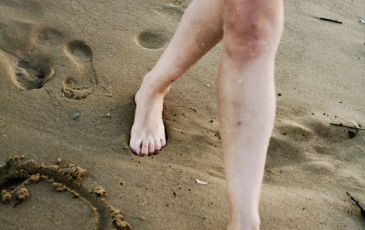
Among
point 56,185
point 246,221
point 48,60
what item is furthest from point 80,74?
point 246,221

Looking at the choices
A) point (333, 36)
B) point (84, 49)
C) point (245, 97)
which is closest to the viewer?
point (245, 97)

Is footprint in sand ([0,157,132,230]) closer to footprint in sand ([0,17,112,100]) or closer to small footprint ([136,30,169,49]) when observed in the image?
footprint in sand ([0,17,112,100])

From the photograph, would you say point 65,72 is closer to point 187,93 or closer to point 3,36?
point 3,36

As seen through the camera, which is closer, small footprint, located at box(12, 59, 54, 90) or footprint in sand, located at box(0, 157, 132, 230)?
footprint in sand, located at box(0, 157, 132, 230)

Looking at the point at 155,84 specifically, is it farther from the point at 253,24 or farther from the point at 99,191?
the point at 253,24

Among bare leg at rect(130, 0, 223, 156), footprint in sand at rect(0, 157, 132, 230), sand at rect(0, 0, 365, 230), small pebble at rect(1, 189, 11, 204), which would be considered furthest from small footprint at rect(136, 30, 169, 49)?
small pebble at rect(1, 189, 11, 204)

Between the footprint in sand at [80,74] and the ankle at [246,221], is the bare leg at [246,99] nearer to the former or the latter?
the ankle at [246,221]

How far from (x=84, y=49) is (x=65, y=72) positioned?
25 cm

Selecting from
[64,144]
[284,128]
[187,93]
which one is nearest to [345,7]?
[284,128]

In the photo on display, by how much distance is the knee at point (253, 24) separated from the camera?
3.82 ft

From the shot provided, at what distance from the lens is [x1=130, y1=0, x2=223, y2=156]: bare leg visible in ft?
5.27

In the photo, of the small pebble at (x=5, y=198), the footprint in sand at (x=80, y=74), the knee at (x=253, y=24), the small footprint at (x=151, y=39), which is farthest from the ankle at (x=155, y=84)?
the small pebble at (x=5, y=198)

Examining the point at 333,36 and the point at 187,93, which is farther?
the point at 333,36

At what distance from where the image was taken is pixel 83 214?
1.49 meters
